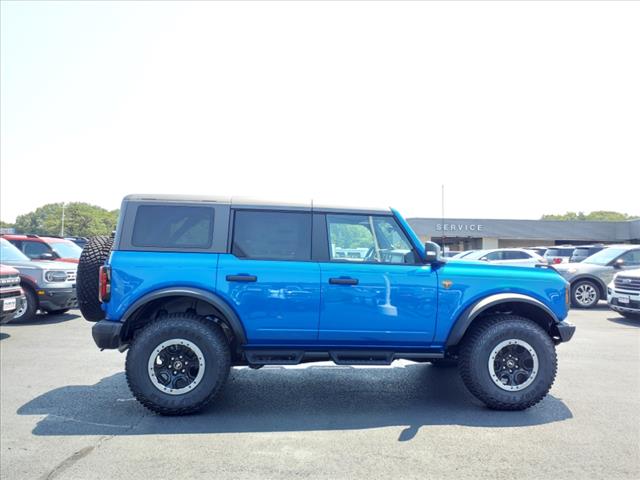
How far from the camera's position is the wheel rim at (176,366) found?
458 cm

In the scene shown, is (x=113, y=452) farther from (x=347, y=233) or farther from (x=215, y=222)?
(x=347, y=233)

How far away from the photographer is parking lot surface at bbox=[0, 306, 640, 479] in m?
3.54

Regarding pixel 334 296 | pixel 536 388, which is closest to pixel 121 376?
pixel 334 296

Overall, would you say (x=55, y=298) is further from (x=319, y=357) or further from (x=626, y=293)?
(x=626, y=293)

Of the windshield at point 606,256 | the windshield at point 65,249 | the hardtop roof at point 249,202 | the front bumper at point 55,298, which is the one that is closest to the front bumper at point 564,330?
the hardtop roof at point 249,202

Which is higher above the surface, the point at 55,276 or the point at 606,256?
the point at 606,256

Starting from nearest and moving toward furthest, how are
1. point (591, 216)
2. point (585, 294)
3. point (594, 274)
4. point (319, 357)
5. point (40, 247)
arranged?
point (319, 357) < point (40, 247) < point (594, 274) < point (585, 294) < point (591, 216)

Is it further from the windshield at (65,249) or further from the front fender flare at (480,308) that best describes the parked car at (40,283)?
the front fender flare at (480,308)

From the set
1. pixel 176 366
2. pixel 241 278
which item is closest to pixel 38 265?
pixel 176 366

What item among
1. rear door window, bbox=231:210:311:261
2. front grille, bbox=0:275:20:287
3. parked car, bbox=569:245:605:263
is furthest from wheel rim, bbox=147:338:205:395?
parked car, bbox=569:245:605:263

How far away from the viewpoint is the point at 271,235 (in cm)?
493

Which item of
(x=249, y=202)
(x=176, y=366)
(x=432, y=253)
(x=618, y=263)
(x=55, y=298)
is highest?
(x=249, y=202)

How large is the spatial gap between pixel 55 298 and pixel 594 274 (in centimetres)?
1359

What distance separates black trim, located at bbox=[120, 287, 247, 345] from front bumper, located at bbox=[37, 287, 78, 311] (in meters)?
6.58
